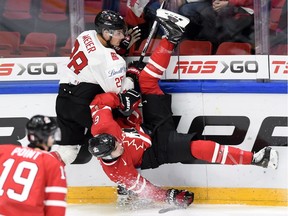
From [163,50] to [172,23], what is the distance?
16 cm

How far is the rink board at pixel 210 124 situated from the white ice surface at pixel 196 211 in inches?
3.1

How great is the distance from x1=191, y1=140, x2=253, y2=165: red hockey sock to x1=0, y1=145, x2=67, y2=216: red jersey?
133 cm

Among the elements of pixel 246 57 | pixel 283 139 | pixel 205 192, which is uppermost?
pixel 246 57

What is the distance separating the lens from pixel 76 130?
4.30m

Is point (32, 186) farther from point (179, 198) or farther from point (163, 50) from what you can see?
point (163, 50)

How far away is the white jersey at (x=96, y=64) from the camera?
13.5 ft

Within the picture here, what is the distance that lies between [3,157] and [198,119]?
1.63 m

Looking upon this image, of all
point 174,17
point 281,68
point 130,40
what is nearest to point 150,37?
point 130,40

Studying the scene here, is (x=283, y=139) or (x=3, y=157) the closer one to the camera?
(x=3, y=157)

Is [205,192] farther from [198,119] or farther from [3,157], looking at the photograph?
[3,157]

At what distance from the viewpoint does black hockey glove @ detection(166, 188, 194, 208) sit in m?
4.19

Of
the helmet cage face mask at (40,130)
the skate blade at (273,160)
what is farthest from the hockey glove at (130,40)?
the helmet cage face mask at (40,130)

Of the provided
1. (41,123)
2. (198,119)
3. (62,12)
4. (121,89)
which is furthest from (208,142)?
(41,123)

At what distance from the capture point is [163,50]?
4.23 m
